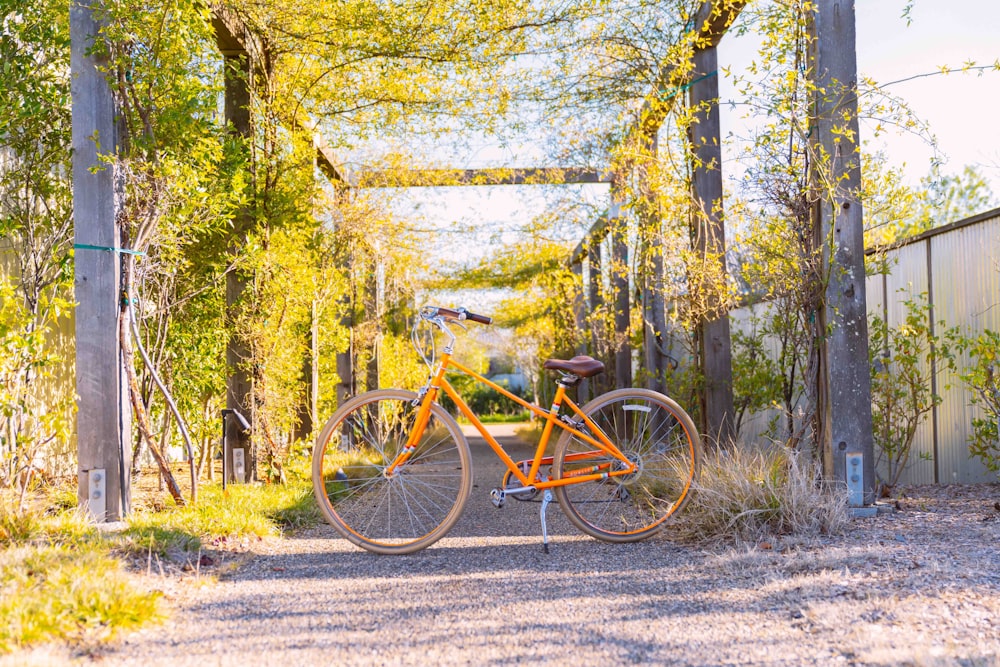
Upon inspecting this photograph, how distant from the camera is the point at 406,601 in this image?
2.80m

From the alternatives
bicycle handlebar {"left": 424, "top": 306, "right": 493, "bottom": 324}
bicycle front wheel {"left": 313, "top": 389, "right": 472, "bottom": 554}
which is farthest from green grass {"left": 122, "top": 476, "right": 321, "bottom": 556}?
bicycle handlebar {"left": 424, "top": 306, "right": 493, "bottom": 324}

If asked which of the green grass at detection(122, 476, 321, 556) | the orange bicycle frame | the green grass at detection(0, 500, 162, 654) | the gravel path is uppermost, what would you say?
the orange bicycle frame

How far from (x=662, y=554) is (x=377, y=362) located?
690 centimetres

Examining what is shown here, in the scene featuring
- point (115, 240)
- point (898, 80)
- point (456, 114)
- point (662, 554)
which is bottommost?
point (662, 554)

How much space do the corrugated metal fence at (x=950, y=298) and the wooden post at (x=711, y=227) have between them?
1115 mm

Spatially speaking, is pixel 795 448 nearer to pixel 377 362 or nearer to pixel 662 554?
pixel 662 554

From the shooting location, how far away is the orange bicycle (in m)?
3.63

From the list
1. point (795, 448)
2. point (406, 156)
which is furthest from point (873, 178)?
point (406, 156)

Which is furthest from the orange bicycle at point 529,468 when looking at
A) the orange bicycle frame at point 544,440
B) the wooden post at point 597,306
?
the wooden post at point 597,306

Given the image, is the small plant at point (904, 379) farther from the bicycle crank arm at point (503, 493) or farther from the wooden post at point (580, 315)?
the wooden post at point (580, 315)

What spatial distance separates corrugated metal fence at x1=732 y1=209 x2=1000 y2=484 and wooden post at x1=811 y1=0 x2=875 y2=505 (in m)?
1.23

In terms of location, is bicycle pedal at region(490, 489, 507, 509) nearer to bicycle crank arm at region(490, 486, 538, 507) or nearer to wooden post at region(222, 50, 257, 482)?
bicycle crank arm at region(490, 486, 538, 507)

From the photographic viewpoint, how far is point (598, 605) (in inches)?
106

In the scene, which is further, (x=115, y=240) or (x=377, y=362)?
(x=377, y=362)
